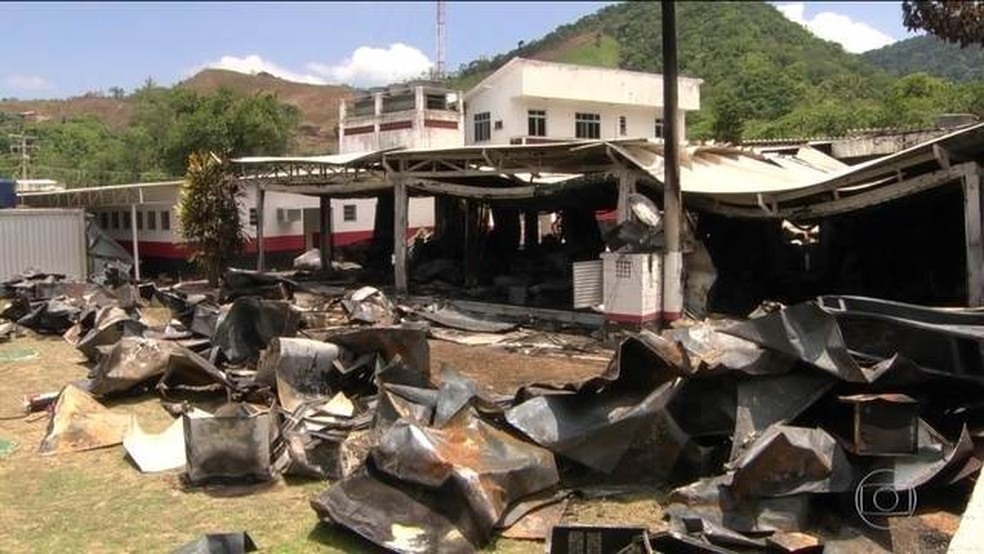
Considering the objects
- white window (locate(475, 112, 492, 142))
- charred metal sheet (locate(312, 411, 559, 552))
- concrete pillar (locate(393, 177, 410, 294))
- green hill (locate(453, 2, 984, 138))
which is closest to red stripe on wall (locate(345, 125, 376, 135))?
white window (locate(475, 112, 492, 142))

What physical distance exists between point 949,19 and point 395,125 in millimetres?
44725

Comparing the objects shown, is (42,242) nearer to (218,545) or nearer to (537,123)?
(218,545)

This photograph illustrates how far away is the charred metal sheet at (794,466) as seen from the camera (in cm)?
518

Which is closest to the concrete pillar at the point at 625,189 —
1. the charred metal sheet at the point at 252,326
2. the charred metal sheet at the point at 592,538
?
the charred metal sheet at the point at 252,326

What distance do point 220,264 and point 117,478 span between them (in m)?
15.2

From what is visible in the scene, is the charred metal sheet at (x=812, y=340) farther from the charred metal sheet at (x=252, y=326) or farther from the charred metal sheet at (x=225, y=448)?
the charred metal sheet at (x=252, y=326)

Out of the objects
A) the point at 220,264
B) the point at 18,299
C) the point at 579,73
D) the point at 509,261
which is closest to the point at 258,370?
the point at 18,299

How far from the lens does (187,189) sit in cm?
2080

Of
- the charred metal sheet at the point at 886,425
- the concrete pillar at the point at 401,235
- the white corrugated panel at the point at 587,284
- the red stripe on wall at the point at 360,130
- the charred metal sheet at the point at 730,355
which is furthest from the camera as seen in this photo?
the red stripe on wall at the point at 360,130

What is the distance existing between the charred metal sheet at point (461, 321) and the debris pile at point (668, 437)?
5.69 meters

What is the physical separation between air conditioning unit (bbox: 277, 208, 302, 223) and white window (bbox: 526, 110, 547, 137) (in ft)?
80.5

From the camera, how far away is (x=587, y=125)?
2039 inches

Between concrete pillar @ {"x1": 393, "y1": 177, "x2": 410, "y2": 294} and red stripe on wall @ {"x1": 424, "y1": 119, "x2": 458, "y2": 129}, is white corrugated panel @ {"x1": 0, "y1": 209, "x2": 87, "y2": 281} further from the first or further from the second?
red stripe on wall @ {"x1": 424, "y1": 119, "x2": 458, "y2": 129}

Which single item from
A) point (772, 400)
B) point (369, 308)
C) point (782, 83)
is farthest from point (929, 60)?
point (772, 400)
